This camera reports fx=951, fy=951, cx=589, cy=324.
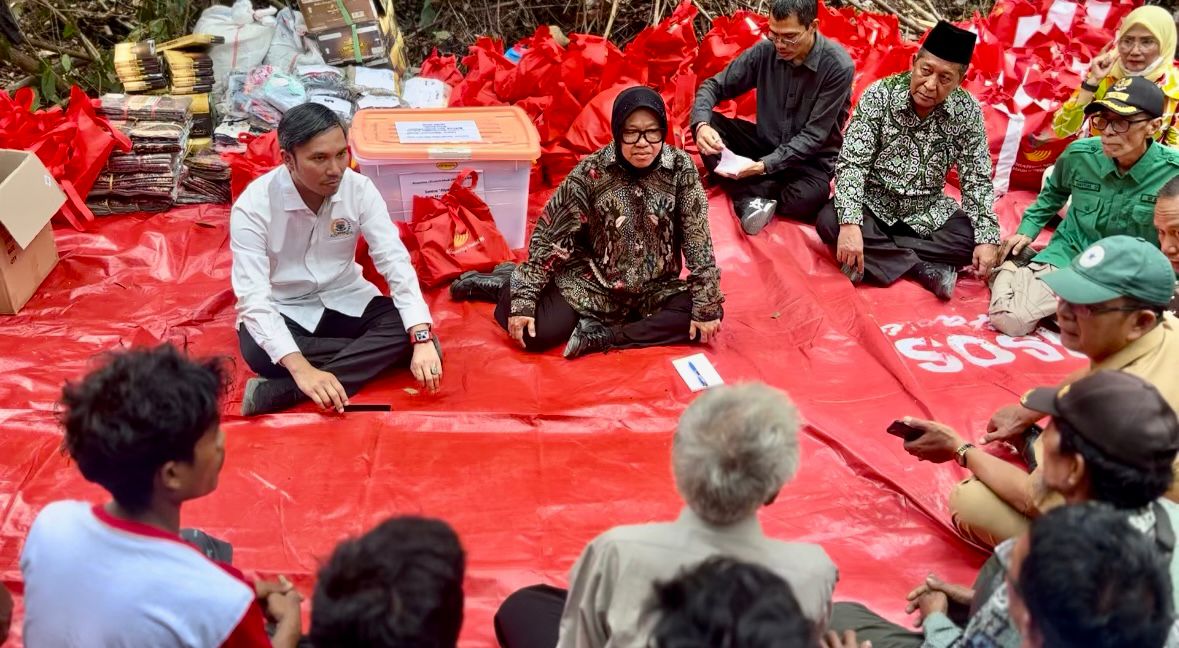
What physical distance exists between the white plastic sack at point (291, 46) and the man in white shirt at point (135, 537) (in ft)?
12.5

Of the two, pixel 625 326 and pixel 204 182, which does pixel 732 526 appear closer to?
pixel 625 326

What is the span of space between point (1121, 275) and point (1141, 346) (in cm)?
20

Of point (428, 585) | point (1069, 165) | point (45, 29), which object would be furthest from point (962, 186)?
point (45, 29)

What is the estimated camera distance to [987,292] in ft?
13.0

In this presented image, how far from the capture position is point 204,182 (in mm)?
4527

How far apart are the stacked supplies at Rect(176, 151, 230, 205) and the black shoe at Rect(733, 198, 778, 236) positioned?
244 cm

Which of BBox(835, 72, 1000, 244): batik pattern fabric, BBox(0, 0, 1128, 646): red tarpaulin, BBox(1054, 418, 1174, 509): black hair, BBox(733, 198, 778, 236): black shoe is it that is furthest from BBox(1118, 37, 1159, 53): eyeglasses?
BBox(1054, 418, 1174, 509): black hair

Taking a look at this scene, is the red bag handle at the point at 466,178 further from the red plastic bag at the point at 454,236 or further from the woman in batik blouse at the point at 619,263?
the woman in batik blouse at the point at 619,263

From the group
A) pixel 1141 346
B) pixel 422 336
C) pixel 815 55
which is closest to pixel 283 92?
pixel 422 336

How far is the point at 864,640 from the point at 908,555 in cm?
60

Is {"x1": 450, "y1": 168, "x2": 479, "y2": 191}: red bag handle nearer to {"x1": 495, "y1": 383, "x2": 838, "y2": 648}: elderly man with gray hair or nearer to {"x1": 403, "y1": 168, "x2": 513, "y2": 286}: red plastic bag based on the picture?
{"x1": 403, "y1": 168, "x2": 513, "y2": 286}: red plastic bag

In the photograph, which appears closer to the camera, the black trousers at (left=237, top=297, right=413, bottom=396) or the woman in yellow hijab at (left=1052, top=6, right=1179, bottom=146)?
the black trousers at (left=237, top=297, right=413, bottom=396)

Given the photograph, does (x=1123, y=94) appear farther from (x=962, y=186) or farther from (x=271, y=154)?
(x=271, y=154)

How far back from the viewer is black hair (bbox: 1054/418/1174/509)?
159cm
